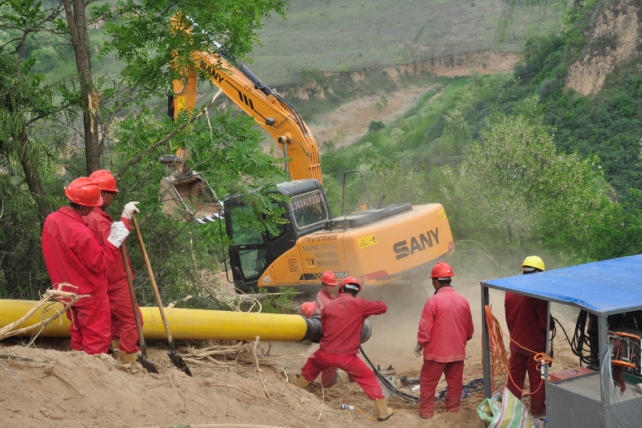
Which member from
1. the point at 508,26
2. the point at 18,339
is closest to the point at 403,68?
the point at 508,26

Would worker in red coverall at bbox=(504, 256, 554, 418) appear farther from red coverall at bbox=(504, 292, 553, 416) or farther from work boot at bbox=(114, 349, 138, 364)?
work boot at bbox=(114, 349, 138, 364)

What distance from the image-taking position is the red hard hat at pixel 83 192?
6.70m

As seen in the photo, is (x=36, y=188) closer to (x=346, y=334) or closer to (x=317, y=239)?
(x=346, y=334)

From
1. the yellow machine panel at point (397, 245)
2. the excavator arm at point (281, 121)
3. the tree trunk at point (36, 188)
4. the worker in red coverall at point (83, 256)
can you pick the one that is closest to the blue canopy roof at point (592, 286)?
the worker in red coverall at point (83, 256)

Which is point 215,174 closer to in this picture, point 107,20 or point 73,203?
point 107,20

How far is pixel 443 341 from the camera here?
8367 millimetres

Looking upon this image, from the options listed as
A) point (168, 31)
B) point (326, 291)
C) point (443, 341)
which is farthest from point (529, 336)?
point (168, 31)

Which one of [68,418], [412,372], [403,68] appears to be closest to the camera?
[68,418]

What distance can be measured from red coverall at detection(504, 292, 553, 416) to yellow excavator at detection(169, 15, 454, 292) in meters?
3.86

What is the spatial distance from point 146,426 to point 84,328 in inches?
58.4

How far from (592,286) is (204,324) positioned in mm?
3887

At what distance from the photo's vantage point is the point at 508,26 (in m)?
58.4

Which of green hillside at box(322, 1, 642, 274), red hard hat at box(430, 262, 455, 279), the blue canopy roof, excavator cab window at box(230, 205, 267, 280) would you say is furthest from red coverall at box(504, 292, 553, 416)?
green hillside at box(322, 1, 642, 274)

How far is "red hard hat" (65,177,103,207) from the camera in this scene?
22.0ft
